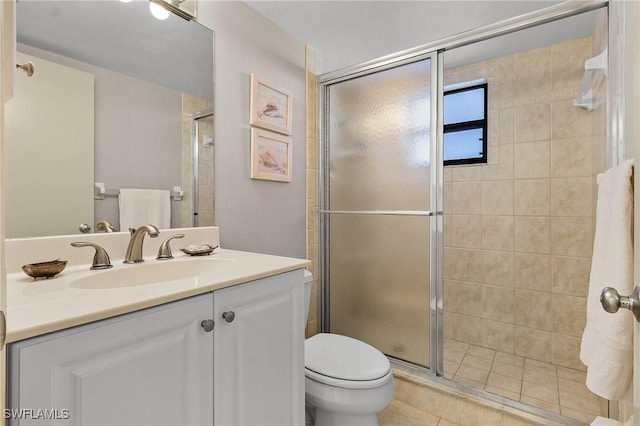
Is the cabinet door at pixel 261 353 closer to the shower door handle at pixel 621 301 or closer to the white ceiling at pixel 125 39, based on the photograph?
the shower door handle at pixel 621 301

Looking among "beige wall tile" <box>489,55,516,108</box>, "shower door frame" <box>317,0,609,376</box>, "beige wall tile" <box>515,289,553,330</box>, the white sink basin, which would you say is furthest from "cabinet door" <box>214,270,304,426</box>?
"beige wall tile" <box>489,55,516,108</box>

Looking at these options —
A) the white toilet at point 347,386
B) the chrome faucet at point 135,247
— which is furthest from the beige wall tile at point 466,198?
the chrome faucet at point 135,247

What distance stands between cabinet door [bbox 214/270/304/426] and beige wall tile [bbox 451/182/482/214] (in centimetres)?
189

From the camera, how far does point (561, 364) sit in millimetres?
2229

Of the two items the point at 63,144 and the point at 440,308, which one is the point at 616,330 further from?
the point at 63,144

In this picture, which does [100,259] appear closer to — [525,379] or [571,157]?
[525,379]

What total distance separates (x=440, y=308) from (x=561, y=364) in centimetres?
121

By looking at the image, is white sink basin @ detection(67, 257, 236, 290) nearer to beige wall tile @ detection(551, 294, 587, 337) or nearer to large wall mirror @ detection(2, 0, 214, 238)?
large wall mirror @ detection(2, 0, 214, 238)

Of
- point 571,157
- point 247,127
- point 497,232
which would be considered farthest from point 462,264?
point 247,127

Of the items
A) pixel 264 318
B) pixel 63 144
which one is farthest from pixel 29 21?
pixel 264 318

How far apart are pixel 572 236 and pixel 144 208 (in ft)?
8.49

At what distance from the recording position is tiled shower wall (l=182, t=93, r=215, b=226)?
1479mm

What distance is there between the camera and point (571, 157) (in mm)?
2186

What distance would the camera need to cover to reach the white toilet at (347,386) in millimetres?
1322
